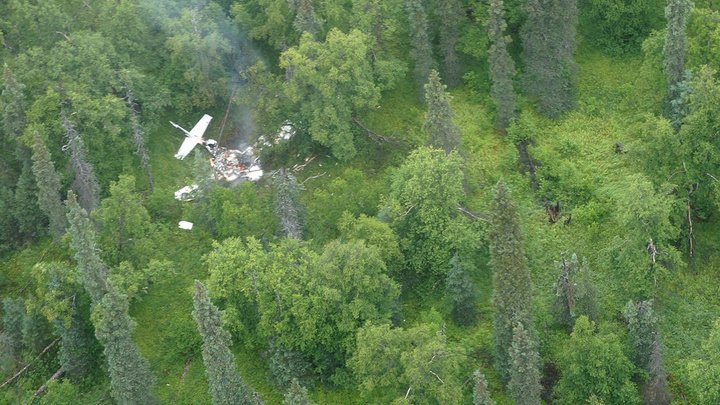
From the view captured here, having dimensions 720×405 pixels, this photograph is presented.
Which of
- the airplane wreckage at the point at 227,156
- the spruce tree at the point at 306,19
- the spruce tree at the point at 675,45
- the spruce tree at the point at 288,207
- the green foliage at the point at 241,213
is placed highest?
the spruce tree at the point at 675,45

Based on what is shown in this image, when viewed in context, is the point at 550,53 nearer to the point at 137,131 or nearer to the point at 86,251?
the point at 137,131

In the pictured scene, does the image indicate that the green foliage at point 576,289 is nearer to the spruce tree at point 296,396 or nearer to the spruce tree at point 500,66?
the spruce tree at point 500,66

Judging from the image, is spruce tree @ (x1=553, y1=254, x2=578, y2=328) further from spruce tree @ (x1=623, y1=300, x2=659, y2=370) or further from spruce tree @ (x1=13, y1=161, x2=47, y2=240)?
spruce tree @ (x1=13, y1=161, x2=47, y2=240)

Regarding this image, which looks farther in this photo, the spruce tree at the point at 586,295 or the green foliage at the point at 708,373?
the spruce tree at the point at 586,295

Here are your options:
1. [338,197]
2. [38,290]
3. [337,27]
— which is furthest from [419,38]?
[38,290]

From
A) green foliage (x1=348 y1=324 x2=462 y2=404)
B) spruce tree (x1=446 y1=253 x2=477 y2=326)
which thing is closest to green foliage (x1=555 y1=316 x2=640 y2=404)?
green foliage (x1=348 y1=324 x2=462 y2=404)

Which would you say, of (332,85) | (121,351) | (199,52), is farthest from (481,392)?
(199,52)

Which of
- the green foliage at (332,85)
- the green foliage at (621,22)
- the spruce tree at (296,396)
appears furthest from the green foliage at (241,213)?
the green foliage at (621,22)

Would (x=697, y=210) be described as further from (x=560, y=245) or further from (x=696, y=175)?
(x=560, y=245)

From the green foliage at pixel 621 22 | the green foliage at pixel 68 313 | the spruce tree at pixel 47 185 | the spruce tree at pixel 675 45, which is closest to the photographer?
the green foliage at pixel 68 313
